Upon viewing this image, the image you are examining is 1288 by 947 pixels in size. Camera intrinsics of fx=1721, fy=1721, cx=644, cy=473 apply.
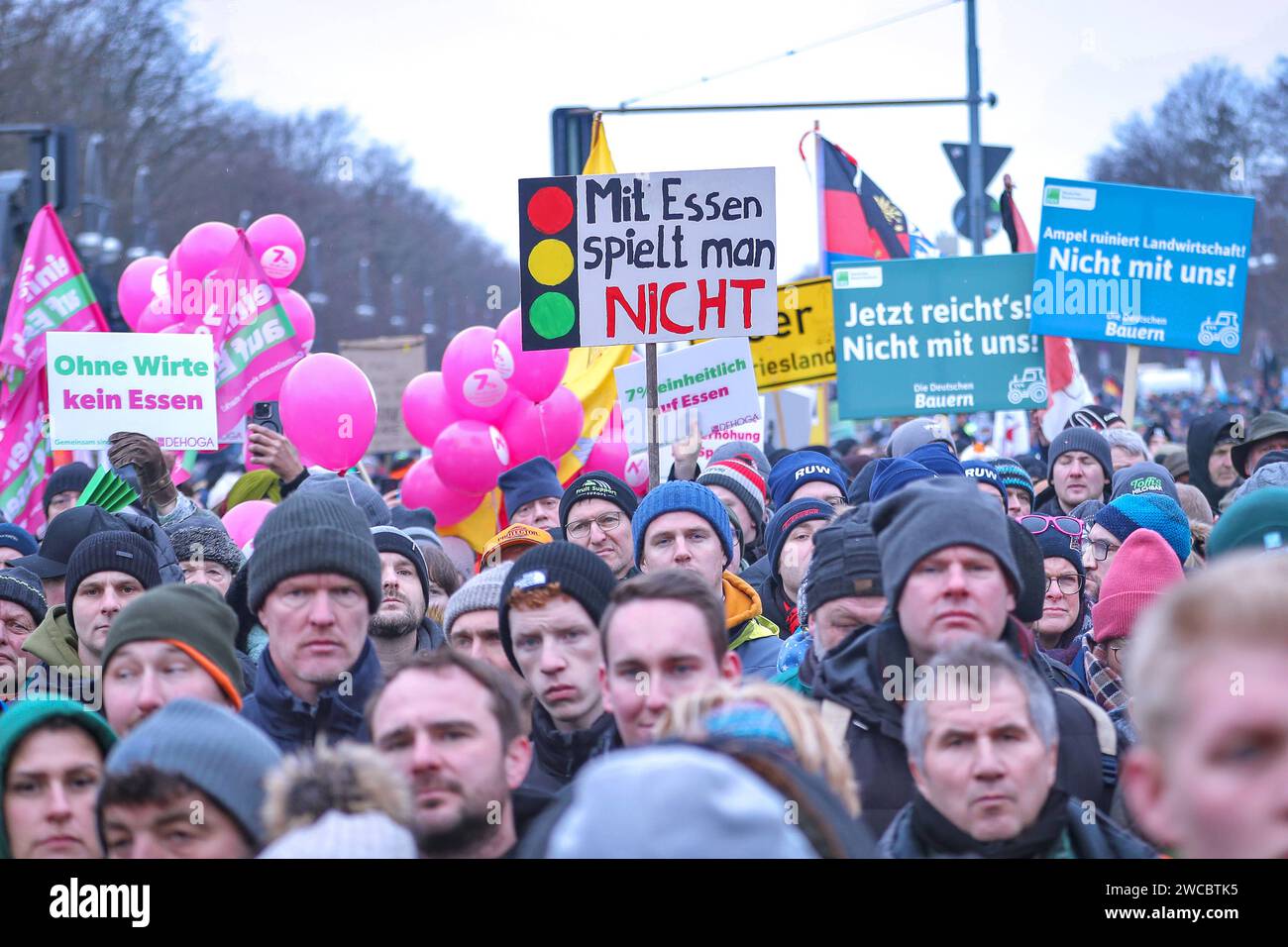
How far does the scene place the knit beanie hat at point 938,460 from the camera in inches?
257

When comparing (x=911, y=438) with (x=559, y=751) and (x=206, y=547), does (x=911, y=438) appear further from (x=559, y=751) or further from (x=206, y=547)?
(x=559, y=751)

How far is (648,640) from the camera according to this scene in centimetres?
376

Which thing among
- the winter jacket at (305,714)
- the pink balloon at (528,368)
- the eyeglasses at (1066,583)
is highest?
the pink balloon at (528,368)

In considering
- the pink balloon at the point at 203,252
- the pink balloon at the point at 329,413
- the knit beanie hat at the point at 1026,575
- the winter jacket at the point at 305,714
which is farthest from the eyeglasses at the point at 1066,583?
the pink balloon at the point at 203,252

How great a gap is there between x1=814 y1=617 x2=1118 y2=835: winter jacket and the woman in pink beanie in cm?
115

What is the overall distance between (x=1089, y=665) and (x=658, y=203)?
8.52ft

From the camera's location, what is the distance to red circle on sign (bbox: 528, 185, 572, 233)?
6773 millimetres

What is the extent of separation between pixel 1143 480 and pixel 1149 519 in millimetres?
1101

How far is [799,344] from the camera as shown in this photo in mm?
11070

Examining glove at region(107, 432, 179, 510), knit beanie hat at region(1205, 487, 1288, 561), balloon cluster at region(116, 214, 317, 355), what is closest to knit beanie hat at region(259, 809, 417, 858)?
knit beanie hat at region(1205, 487, 1288, 561)

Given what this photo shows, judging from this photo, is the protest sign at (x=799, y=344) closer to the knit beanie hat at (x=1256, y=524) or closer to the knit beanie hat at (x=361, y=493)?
the knit beanie hat at (x=361, y=493)
